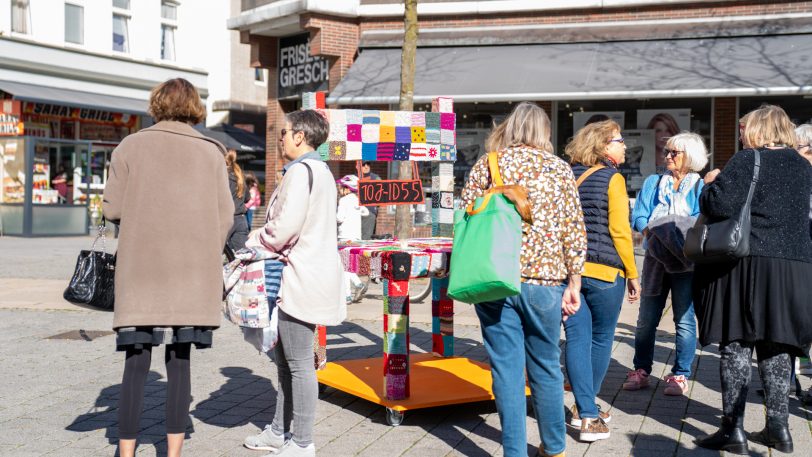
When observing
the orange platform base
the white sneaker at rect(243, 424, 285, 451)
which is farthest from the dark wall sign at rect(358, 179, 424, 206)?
the white sneaker at rect(243, 424, 285, 451)

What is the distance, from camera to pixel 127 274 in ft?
13.8

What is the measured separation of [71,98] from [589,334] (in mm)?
22823

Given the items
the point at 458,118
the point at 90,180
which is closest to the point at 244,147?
the point at 90,180

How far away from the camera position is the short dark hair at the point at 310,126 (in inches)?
186

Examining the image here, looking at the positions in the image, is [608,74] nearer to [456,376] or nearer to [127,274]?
[456,376]

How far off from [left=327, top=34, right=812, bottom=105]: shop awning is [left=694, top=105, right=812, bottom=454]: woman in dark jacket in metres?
10.7

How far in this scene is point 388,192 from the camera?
7.17m

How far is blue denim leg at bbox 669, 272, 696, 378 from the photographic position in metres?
6.31

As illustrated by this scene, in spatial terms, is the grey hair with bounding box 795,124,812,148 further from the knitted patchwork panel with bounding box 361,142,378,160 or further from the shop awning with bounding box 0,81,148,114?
the shop awning with bounding box 0,81,148,114

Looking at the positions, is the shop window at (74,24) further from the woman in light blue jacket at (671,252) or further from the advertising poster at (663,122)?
the woman in light blue jacket at (671,252)

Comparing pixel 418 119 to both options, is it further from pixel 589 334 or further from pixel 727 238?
pixel 727 238

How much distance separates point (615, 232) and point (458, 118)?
1406 cm

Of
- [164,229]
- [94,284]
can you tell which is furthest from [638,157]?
[164,229]

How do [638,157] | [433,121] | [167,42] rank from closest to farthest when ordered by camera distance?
[433,121] < [638,157] < [167,42]
